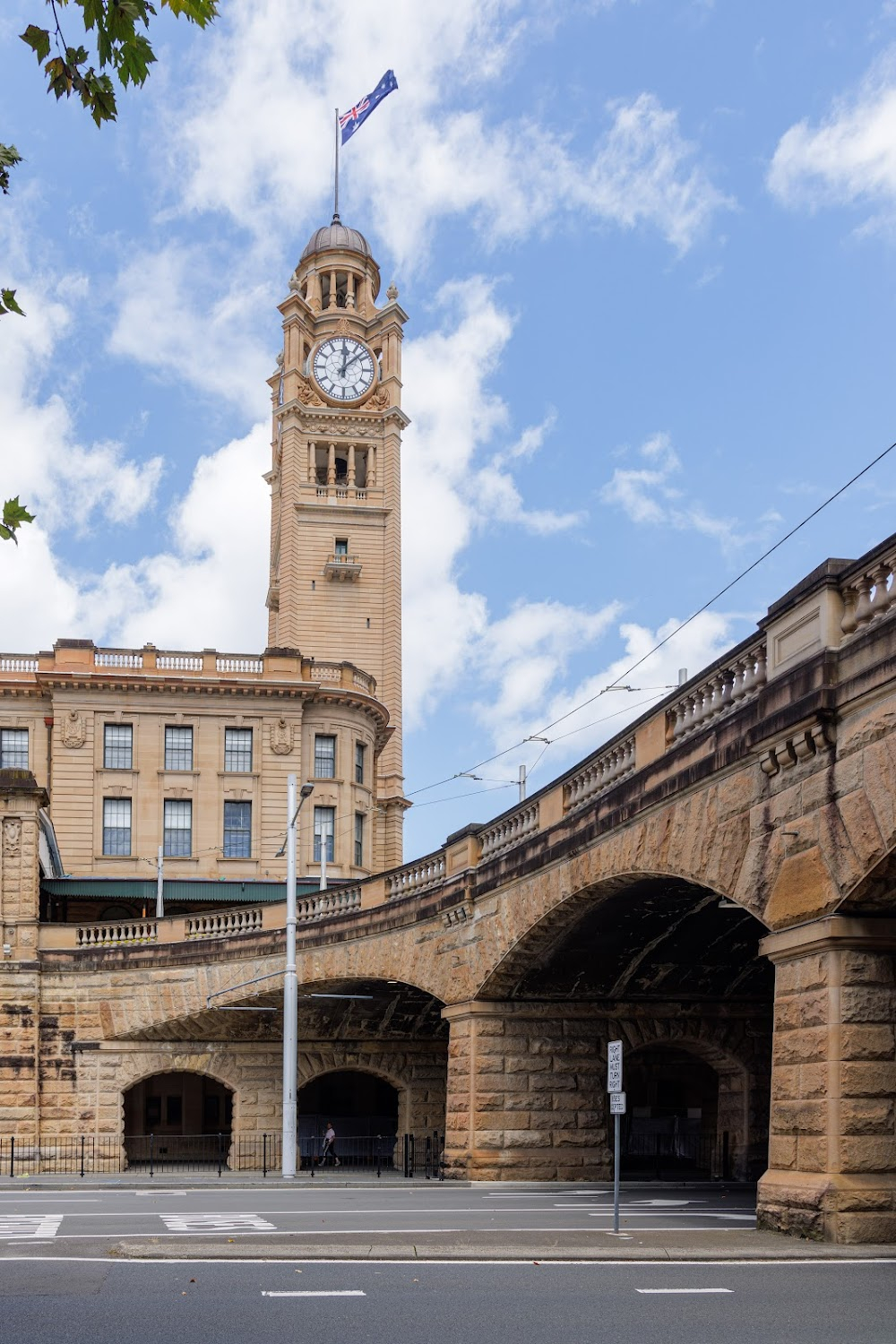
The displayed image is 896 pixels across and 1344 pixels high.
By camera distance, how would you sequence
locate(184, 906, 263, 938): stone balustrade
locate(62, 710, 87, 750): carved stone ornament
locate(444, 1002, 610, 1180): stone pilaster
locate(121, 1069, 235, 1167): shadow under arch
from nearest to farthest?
locate(444, 1002, 610, 1180): stone pilaster
locate(184, 906, 263, 938): stone balustrade
locate(121, 1069, 235, 1167): shadow under arch
locate(62, 710, 87, 750): carved stone ornament

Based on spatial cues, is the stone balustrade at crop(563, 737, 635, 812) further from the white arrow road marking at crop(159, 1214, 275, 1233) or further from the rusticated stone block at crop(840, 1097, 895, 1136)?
the white arrow road marking at crop(159, 1214, 275, 1233)

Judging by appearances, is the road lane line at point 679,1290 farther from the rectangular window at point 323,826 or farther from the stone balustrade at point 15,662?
the stone balustrade at point 15,662

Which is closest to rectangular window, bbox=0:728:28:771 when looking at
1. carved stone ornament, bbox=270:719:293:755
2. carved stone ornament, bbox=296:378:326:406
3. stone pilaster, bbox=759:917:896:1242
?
carved stone ornament, bbox=270:719:293:755

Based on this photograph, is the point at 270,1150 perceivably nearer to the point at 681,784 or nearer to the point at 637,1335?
the point at 681,784

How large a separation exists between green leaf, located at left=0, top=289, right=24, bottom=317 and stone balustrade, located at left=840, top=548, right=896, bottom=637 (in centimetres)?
1050

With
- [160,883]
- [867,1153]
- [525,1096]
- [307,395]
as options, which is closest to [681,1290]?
[867,1153]

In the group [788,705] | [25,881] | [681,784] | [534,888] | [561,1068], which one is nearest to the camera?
[788,705]

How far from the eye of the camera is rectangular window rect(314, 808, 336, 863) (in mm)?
54906

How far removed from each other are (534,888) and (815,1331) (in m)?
13.7

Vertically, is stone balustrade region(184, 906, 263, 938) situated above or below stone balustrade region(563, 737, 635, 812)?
below

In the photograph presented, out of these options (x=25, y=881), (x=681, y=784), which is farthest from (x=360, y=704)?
(x=681, y=784)

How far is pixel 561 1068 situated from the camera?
89.0 feet

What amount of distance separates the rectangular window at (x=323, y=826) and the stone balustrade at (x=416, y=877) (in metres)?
22.3

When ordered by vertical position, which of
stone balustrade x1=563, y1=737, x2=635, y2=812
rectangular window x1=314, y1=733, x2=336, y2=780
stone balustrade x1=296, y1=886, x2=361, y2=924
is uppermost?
rectangular window x1=314, y1=733, x2=336, y2=780
